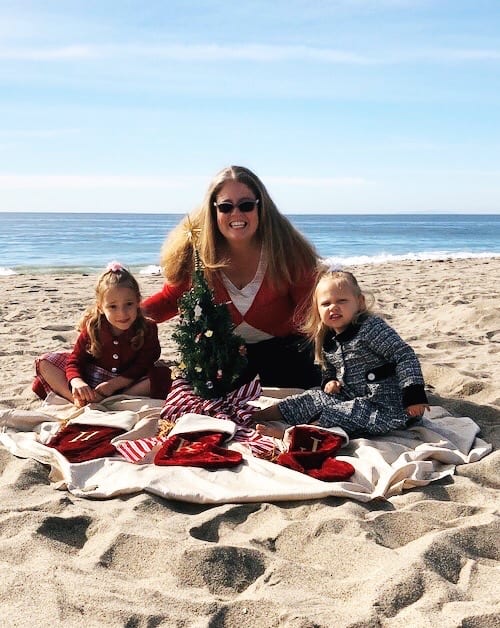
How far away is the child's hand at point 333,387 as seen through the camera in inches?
181

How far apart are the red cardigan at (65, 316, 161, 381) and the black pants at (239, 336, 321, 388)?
2.43 ft

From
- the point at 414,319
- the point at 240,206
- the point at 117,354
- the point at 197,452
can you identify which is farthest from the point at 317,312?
the point at 414,319

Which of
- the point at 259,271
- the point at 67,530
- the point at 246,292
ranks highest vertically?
the point at 259,271

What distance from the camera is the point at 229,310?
5176 millimetres

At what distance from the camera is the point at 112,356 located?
5.31 metres

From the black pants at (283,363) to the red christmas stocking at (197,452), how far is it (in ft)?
3.24

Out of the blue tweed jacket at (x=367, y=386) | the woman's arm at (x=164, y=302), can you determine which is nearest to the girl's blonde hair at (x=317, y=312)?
the blue tweed jacket at (x=367, y=386)

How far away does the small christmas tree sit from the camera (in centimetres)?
466

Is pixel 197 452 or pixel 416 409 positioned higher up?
pixel 416 409

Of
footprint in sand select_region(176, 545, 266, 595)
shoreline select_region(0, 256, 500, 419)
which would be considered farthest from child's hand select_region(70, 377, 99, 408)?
footprint in sand select_region(176, 545, 266, 595)

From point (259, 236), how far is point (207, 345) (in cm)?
103

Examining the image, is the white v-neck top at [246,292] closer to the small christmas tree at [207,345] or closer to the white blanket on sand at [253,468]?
the small christmas tree at [207,345]

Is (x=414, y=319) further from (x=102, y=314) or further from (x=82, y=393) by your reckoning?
(x=82, y=393)

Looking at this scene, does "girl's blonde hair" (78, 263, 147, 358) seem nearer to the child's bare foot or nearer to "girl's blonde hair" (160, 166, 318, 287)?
"girl's blonde hair" (160, 166, 318, 287)
